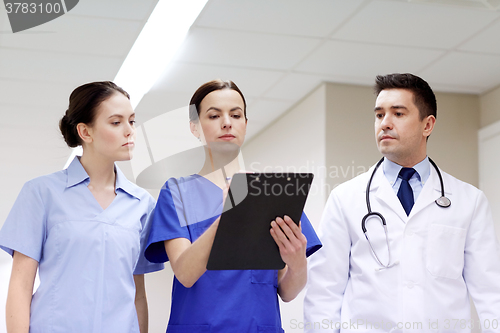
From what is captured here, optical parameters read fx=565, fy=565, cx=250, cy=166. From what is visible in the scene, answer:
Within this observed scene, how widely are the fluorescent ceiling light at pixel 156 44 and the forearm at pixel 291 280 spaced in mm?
1869

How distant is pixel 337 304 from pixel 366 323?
0.37ft

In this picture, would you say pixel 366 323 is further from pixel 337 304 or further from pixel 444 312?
pixel 444 312

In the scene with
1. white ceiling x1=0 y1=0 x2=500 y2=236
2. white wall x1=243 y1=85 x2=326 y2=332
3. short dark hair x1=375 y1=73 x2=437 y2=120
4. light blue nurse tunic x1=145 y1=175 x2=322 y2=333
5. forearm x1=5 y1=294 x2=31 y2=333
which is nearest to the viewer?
forearm x1=5 y1=294 x2=31 y2=333

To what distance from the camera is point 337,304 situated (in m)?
1.88

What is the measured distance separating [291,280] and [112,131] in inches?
25.6

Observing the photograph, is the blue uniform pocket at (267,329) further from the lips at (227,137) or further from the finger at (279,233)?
the lips at (227,137)

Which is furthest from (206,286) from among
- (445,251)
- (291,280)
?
(445,251)

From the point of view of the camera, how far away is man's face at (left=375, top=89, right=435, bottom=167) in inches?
77.8

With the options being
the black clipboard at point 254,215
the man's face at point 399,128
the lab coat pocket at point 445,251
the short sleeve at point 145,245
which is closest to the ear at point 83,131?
the short sleeve at point 145,245

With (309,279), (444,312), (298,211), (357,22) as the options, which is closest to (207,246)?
(298,211)

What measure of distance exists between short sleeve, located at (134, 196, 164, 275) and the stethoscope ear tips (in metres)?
0.95

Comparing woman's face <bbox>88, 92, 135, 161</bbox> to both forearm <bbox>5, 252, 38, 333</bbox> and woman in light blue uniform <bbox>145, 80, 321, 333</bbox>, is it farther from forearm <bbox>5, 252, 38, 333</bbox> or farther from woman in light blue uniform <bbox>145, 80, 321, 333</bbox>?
forearm <bbox>5, 252, 38, 333</bbox>

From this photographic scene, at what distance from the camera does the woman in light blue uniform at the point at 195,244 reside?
4.89 feet

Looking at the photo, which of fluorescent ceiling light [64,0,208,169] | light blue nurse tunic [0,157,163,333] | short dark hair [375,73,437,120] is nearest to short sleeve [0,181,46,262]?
light blue nurse tunic [0,157,163,333]
